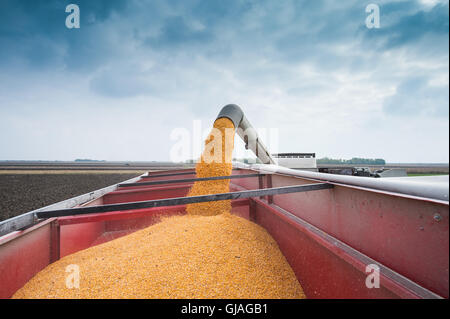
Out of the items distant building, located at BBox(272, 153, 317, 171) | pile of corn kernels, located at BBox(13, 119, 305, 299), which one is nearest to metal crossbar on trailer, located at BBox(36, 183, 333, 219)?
pile of corn kernels, located at BBox(13, 119, 305, 299)

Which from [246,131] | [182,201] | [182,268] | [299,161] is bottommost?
[182,268]

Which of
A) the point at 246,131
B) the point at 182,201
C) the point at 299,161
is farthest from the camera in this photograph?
the point at 299,161

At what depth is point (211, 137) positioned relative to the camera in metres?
2.81

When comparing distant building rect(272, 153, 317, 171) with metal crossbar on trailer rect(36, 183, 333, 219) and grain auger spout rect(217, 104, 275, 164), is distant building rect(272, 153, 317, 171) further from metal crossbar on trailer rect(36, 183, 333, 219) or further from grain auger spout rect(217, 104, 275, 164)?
metal crossbar on trailer rect(36, 183, 333, 219)

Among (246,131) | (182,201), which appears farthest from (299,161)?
(182,201)

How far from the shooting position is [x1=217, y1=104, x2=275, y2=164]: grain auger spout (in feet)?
10.4

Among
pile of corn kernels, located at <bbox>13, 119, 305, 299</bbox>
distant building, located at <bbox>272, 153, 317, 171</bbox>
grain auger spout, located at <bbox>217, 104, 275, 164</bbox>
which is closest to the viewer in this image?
pile of corn kernels, located at <bbox>13, 119, 305, 299</bbox>

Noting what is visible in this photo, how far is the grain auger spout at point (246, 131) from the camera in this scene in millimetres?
3158

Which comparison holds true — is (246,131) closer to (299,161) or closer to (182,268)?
(299,161)

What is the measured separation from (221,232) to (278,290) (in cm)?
63

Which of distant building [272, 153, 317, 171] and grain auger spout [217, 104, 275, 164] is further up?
grain auger spout [217, 104, 275, 164]

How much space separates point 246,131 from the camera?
3.70m
